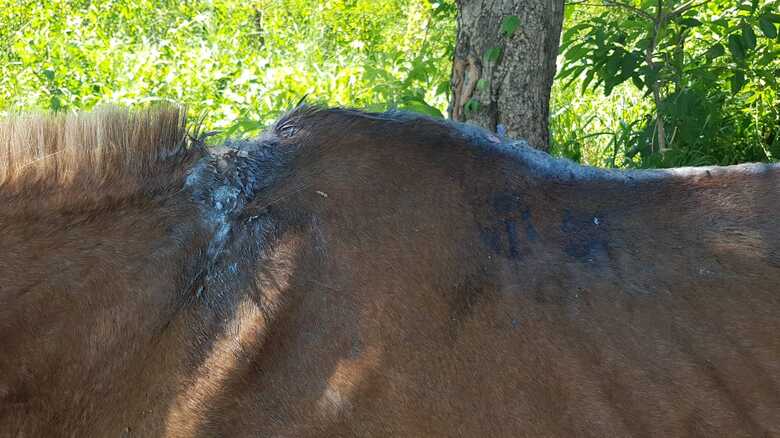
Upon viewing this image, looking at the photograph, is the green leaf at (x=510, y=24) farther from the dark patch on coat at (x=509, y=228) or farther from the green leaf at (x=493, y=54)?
the dark patch on coat at (x=509, y=228)

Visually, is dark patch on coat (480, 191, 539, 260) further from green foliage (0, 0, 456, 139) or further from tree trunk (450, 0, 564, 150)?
green foliage (0, 0, 456, 139)

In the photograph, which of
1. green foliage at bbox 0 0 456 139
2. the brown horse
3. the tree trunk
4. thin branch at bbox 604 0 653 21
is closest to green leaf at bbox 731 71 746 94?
thin branch at bbox 604 0 653 21

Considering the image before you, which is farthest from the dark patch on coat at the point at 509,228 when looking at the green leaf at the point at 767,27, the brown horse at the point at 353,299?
the green leaf at the point at 767,27

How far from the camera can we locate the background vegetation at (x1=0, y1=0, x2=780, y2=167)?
5.05 metres

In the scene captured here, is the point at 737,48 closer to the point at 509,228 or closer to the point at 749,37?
the point at 749,37

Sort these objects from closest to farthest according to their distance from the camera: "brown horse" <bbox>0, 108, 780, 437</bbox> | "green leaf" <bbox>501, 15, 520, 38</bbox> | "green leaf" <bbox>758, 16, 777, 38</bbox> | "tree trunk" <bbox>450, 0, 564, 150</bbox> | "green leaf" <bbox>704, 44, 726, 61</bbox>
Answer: "brown horse" <bbox>0, 108, 780, 437</bbox> → "green leaf" <bbox>501, 15, 520, 38</bbox> → "tree trunk" <bbox>450, 0, 564, 150</bbox> → "green leaf" <bbox>758, 16, 777, 38</bbox> → "green leaf" <bbox>704, 44, 726, 61</bbox>

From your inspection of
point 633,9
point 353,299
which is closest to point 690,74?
point 633,9

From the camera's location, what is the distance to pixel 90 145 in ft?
8.05

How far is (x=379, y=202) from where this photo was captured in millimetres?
2463

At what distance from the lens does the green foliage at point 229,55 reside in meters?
5.80

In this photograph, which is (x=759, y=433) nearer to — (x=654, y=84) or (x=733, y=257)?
(x=733, y=257)

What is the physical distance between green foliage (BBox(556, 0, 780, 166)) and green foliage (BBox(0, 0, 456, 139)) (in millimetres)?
923

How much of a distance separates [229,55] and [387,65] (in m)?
3.01

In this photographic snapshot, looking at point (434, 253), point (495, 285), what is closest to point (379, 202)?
point (434, 253)
